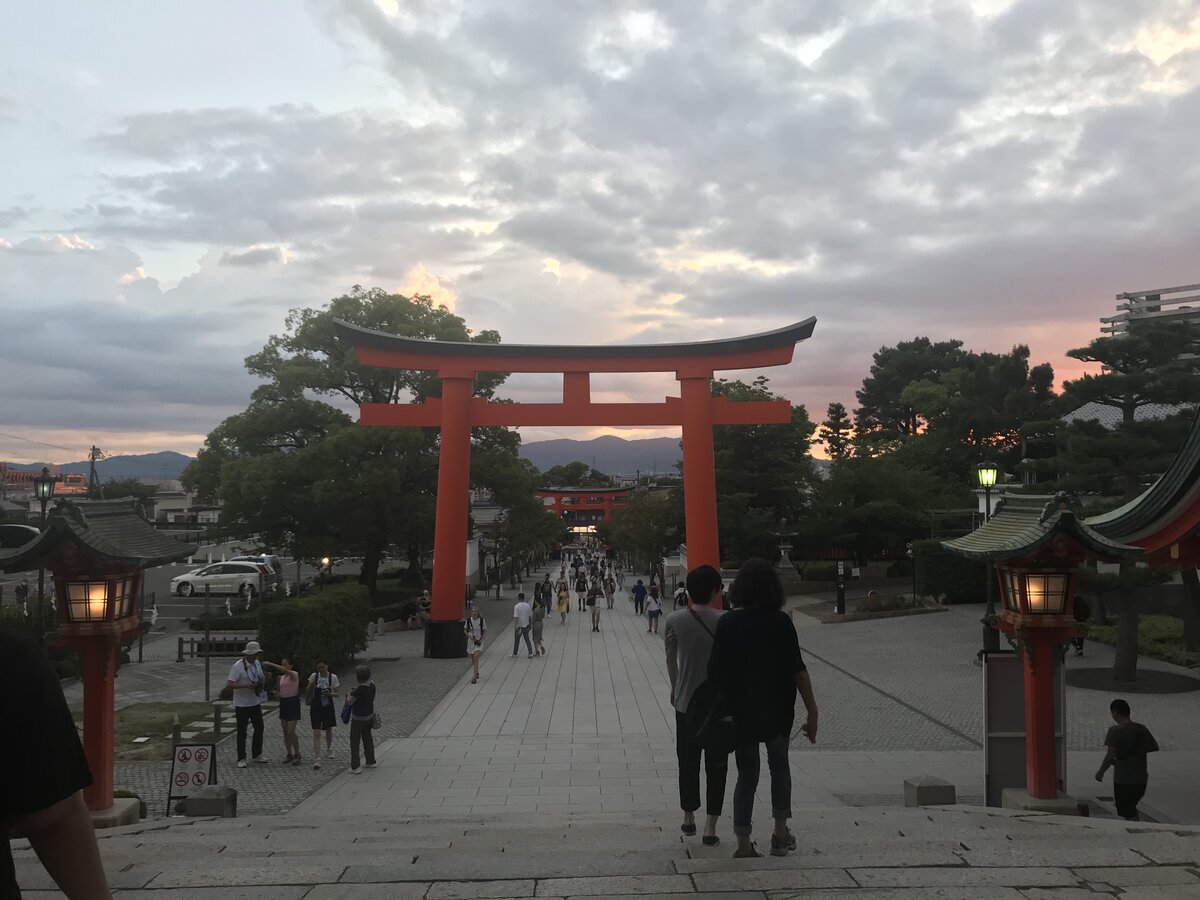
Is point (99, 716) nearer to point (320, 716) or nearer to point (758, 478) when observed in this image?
point (320, 716)

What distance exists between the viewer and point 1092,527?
8680mm

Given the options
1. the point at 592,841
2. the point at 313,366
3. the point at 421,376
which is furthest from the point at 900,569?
the point at 592,841

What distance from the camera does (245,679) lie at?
10297 millimetres

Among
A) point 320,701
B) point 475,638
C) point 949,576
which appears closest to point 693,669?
point 320,701

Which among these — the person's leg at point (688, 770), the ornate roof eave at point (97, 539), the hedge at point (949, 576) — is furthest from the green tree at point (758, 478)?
the person's leg at point (688, 770)

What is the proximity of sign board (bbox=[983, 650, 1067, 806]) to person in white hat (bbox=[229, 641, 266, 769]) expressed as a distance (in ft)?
26.7

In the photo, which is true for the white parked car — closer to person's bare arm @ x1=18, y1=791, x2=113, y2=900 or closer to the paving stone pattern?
the paving stone pattern

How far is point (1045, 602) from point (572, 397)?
14.6 m

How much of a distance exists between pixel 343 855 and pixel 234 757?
6.75m

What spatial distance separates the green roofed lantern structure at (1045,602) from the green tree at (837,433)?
32.8 m

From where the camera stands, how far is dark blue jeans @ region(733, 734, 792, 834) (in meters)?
4.46

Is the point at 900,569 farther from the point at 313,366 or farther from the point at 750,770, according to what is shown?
the point at 750,770

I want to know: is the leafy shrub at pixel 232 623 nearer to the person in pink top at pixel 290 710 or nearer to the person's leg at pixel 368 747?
the person in pink top at pixel 290 710

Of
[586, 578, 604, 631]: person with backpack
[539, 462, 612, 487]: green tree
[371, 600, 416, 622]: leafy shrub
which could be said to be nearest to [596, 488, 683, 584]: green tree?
[586, 578, 604, 631]: person with backpack
